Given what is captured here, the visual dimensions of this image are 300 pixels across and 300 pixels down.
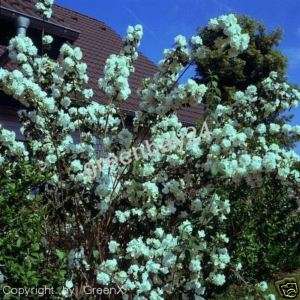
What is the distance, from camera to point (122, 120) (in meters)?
4.43

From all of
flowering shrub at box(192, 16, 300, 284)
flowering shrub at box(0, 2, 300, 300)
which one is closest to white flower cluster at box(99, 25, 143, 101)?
flowering shrub at box(0, 2, 300, 300)

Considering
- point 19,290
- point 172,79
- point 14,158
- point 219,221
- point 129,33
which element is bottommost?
point 19,290

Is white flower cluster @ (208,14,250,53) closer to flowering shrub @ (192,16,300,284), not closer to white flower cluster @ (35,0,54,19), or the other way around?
flowering shrub @ (192,16,300,284)

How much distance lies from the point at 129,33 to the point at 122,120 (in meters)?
0.68

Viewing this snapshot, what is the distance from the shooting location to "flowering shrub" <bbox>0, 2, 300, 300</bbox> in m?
3.83

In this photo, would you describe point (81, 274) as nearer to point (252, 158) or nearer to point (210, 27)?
point (252, 158)

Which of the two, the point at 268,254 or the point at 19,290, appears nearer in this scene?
the point at 19,290

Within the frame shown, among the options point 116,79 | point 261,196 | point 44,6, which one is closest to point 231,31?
point 116,79

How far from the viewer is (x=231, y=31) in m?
4.04

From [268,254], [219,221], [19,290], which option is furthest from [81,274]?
[268,254]

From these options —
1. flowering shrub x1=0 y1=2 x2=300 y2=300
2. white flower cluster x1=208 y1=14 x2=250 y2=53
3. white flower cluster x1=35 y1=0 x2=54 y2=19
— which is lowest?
flowering shrub x1=0 y1=2 x2=300 y2=300

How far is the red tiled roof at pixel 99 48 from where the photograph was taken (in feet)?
32.4

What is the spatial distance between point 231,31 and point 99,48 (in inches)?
299

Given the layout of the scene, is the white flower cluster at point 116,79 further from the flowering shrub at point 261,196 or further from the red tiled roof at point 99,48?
the red tiled roof at point 99,48
